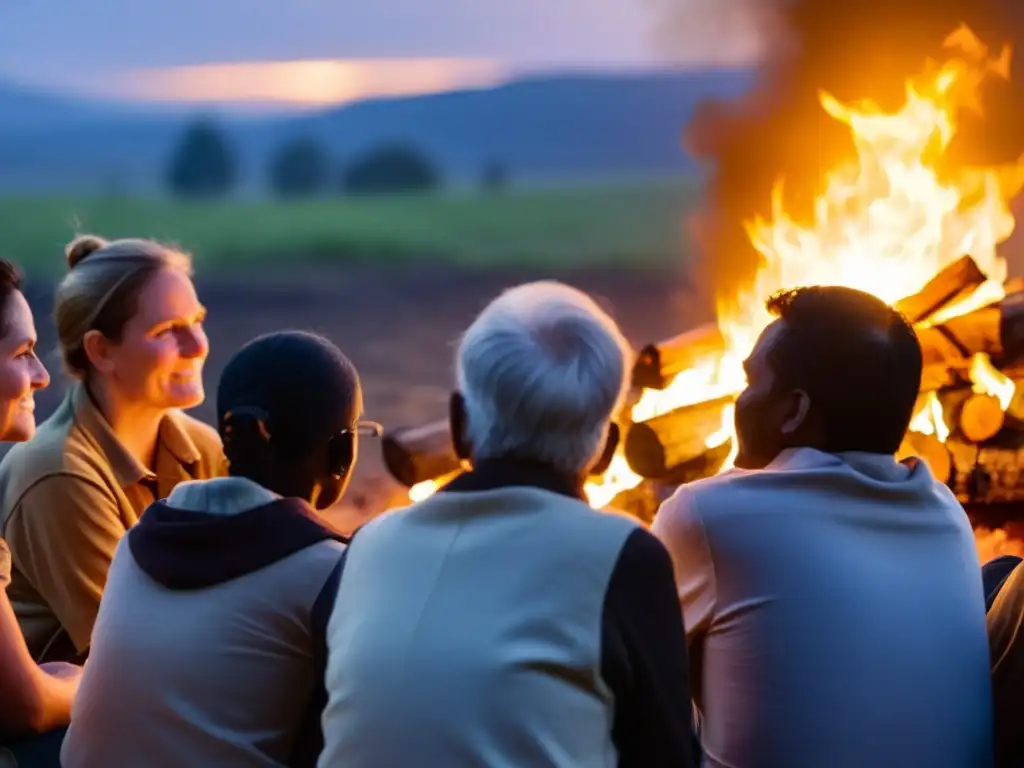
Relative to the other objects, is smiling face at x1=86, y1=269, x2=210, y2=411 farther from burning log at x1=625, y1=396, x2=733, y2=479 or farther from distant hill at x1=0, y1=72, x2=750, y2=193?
distant hill at x1=0, y1=72, x2=750, y2=193

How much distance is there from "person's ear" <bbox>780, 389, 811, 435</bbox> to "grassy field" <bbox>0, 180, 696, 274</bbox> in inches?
543

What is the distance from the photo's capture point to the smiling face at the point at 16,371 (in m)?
2.95

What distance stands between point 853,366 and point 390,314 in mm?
11533

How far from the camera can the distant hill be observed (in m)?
17.7

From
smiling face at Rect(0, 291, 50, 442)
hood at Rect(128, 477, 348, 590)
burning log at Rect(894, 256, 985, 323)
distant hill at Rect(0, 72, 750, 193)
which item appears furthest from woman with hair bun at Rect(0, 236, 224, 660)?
distant hill at Rect(0, 72, 750, 193)

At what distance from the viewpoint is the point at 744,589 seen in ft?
7.45

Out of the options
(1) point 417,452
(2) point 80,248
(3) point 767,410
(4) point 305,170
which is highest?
(2) point 80,248

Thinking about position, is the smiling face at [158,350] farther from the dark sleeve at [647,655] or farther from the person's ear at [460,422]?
the dark sleeve at [647,655]

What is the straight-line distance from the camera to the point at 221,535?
227 cm

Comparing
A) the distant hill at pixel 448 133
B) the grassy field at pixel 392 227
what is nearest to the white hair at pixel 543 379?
the grassy field at pixel 392 227

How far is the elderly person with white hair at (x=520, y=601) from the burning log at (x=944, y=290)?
7.17 feet

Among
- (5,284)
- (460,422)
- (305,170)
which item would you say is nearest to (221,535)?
(460,422)

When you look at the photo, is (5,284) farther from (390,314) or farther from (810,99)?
(390,314)

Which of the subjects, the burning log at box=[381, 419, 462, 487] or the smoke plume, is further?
the smoke plume
